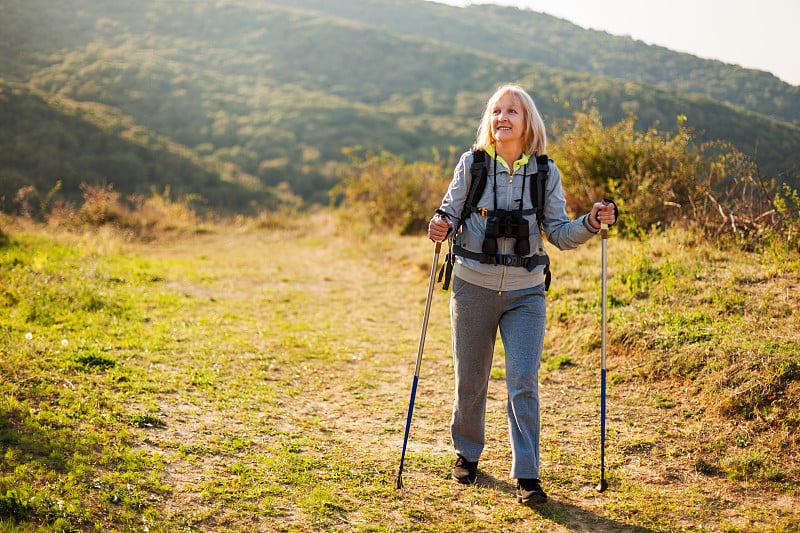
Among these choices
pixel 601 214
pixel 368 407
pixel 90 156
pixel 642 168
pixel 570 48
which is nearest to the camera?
pixel 601 214

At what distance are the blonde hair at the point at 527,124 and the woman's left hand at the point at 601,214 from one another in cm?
52

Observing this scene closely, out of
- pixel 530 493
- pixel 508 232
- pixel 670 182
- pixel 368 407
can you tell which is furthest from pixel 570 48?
pixel 530 493

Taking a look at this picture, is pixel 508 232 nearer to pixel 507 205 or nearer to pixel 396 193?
pixel 507 205

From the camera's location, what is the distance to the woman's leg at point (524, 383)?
11.5 feet

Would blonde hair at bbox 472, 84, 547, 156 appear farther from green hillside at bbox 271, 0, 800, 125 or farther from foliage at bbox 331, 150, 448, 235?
foliage at bbox 331, 150, 448, 235

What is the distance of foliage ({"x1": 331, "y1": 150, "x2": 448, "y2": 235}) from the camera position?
1652 centimetres

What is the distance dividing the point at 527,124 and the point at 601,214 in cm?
74

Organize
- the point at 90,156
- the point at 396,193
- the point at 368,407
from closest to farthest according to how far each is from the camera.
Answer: the point at 368,407 < the point at 396,193 < the point at 90,156

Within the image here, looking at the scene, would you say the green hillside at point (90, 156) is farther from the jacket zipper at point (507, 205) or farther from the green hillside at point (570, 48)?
the jacket zipper at point (507, 205)

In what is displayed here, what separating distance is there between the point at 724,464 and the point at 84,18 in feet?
261

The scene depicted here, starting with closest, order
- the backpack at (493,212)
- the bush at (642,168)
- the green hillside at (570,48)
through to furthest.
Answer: the backpack at (493,212) < the bush at (642,168) < the green hillside at (570,48)

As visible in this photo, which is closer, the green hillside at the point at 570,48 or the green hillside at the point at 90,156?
the green hillside at the point at 570,48

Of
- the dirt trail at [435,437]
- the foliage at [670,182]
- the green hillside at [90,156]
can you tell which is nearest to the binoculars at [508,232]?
the dirt trail at [435,437]

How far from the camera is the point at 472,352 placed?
147 inches
